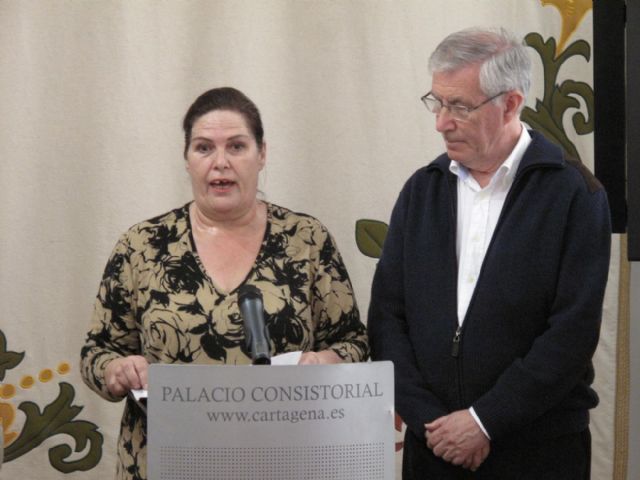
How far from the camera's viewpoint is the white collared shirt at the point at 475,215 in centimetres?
231

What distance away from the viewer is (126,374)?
215 cm

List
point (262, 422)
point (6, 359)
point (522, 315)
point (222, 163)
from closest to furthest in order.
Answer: point (262, 422) → point (522, 315) → point (222, 163) → point (6, 359)

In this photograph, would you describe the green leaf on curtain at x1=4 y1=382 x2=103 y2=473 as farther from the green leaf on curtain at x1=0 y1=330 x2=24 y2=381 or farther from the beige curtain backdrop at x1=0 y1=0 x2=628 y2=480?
the green leaf on curtain at x1=0 y1=330 x2=24 y2=381

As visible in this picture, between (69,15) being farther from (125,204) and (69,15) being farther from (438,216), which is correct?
(438,216)

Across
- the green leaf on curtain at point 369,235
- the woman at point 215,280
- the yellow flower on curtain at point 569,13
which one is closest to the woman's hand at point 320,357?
the woman at point 215,280

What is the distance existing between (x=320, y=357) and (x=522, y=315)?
0.47m

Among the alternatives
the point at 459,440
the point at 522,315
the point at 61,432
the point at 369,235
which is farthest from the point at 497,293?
the point at 61,432

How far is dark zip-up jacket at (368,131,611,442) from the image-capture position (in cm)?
221

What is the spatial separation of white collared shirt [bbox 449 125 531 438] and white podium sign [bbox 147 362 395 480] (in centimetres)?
70

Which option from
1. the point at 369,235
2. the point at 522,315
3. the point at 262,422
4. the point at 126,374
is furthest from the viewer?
the point at 369,235

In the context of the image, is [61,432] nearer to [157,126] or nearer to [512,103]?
Result: [157,126]

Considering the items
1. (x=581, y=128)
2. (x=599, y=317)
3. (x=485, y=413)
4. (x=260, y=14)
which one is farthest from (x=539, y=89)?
(x=485, y=413)

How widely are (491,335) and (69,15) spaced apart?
179cm

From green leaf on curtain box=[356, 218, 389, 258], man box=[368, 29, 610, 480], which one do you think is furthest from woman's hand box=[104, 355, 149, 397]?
green leaf on curtain box=[356, 218, 389, 258]
